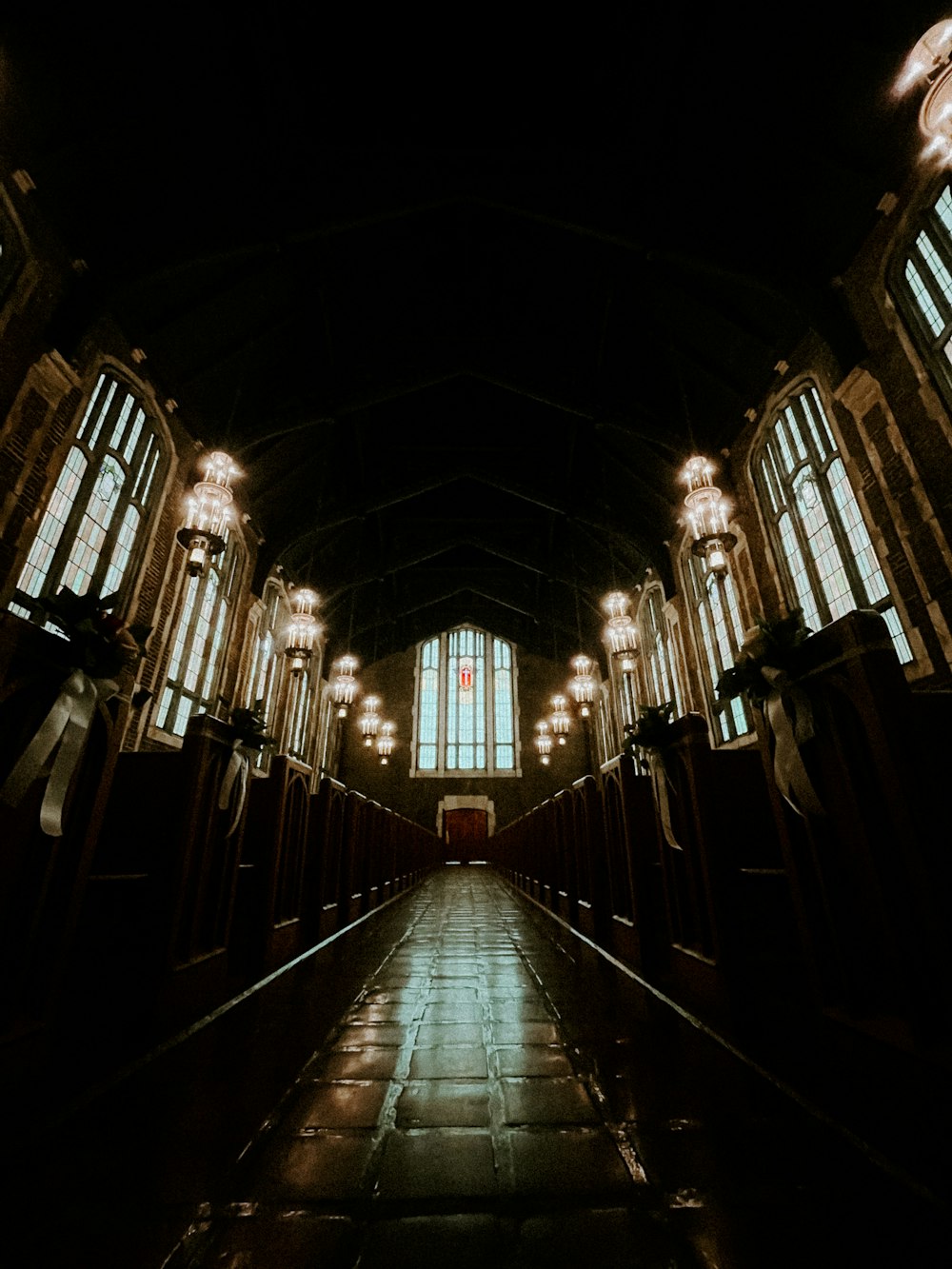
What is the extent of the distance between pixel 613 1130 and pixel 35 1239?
4.13 ft

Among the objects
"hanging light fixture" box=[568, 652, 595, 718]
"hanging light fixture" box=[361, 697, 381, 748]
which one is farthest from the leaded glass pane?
"hanging light fixture" box=[361, 697, 381, 748]

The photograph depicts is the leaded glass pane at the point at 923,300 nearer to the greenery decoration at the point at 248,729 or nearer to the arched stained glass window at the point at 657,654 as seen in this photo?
the arched stained glass window at the point at 657,654

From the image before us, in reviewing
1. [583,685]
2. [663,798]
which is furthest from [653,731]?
[583,685]

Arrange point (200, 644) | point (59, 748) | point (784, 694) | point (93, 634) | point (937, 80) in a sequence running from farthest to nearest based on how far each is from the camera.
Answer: point (200, 644) < point (937, 80) < point (784, 694) < point (93, 634) < point (59, 748)

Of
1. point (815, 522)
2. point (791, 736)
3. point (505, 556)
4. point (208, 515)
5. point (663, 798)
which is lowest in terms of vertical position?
point (663, 798)

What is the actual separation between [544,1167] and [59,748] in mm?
1861

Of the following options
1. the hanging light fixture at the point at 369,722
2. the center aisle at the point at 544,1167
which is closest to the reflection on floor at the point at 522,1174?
the center aisle at the point at 544,1167

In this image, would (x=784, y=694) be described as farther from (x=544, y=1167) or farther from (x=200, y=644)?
(x=200, y=644)

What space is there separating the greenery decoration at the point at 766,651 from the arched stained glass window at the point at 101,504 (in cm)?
652

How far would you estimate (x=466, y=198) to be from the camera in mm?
6746

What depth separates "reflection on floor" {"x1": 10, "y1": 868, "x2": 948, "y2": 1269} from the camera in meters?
0.98

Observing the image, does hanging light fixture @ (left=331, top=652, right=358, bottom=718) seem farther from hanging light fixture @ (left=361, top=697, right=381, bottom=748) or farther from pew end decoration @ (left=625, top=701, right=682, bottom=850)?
pew end decoration @ (left=625, top=701, right=682, bottom=850)

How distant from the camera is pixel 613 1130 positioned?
138cm

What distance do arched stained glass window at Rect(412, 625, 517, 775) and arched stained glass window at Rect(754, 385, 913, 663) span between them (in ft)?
41.4
